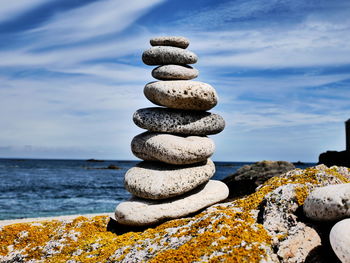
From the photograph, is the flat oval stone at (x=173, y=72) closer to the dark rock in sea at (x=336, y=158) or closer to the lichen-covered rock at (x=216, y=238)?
the lichen-covered rock at (x=216, y=238)

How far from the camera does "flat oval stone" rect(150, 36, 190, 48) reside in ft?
34.4

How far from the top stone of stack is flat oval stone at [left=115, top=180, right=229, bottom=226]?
12.7 ft

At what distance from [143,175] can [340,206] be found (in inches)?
201

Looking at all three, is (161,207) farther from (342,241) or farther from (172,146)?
(342,241)

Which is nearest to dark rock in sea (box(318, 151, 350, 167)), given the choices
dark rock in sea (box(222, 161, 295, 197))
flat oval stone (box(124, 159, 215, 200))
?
dark rock in sea (box(222, 161, 295, 197))

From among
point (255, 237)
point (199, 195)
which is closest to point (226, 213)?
point (255, 237)

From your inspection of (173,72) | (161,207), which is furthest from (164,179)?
(173,72)

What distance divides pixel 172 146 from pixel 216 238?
3.65m

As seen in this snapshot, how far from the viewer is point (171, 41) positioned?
10492mm

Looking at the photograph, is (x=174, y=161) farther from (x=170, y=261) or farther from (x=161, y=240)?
(x=170, y=261)

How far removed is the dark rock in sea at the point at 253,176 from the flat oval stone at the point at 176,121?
1275cm

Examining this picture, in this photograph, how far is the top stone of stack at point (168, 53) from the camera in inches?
398

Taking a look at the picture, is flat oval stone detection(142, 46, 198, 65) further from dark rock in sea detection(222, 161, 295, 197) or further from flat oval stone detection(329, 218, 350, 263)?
dark rock in sea detection(222, 161, 295, 197)

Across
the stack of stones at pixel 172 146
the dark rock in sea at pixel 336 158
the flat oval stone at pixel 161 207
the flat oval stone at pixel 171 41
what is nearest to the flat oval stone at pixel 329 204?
the flat oval stone at pixel 161 207
